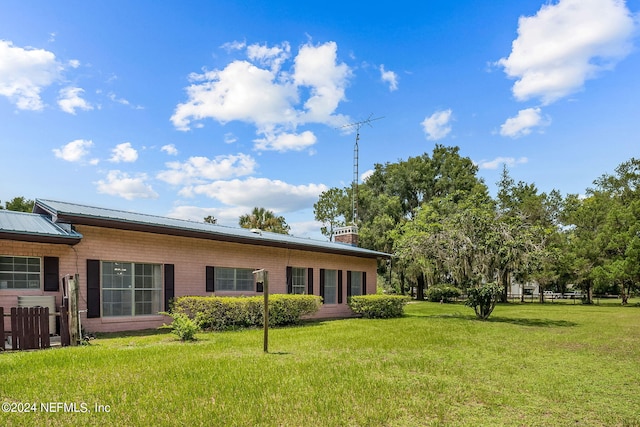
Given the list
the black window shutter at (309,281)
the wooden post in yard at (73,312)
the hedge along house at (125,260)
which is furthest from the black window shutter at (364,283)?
the wooden post in yard at (73,312)

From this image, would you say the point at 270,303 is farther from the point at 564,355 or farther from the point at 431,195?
the point at 431,195

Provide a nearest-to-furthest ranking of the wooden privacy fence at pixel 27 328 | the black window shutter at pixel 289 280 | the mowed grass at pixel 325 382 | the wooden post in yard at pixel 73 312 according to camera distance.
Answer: the mowed grass at pixel 325 382 < the wooden privacy fence at pixel 27 328 < the wooden post in yard at pixel 73 312 < the black window shutter at pixel 289 280

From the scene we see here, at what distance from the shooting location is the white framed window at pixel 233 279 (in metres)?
14.5

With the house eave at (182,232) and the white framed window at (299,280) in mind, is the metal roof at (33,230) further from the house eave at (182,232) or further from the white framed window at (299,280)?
the white framed window at (299,280)

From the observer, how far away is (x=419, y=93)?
56.5ft

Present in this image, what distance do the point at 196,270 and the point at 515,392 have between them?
1022cm

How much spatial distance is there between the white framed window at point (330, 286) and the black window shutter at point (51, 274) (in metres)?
10.4

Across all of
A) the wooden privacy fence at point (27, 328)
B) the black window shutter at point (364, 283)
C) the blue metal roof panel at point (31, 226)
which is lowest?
the black window shutter at point (364, 283)

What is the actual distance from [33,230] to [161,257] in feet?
11.7

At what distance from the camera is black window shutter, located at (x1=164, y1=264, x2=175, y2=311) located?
503 inches

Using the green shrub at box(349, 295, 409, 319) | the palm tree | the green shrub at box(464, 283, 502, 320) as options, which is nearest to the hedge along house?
the green shrub at box(349, 295, 409, 319)

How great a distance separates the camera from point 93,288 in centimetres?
1120

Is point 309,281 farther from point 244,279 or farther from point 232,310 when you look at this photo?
point 232,310

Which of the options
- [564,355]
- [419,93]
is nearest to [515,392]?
[564,355]
